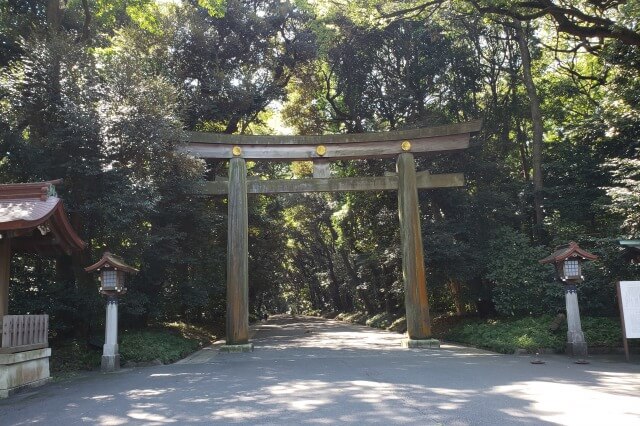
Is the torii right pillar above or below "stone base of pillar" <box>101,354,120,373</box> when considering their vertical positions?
above

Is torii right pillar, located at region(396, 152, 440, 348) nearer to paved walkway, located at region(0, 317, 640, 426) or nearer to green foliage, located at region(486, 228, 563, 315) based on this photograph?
paved walkway, located at region(0, 317, 640, 426)

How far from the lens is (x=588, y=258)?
1154 cm

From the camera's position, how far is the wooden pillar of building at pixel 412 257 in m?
13.6

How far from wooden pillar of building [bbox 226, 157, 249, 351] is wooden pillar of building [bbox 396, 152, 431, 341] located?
4.76 m

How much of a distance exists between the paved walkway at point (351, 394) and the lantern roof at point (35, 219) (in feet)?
9.70

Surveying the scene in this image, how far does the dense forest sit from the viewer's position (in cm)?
1234

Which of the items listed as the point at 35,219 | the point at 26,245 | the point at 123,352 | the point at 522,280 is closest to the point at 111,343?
the point at 123,352

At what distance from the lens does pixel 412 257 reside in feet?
45.9

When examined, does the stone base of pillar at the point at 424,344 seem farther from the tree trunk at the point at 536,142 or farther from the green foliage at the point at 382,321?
the green foliage at the point at 382,321

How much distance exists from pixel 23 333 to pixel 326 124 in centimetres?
1774

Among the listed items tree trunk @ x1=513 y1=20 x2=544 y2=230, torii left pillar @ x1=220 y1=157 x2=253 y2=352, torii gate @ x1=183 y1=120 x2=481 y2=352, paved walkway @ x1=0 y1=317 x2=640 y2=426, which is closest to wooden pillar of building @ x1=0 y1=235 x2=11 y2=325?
paved walkway @ x1=0 y1=317 x2=640 y2=426

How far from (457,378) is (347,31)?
1490 cm

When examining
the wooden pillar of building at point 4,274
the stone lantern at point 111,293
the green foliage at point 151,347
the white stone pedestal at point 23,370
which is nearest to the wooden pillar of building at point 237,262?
the green foliage at point 151,347

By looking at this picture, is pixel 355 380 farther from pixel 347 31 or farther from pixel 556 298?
pixel 347 31
